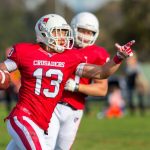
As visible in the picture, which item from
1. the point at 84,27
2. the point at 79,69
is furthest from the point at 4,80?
the point at 84,27

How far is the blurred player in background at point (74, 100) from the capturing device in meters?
8.35

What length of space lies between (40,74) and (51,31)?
464 mm

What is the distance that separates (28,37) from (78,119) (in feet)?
126

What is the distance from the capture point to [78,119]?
862 centimetres

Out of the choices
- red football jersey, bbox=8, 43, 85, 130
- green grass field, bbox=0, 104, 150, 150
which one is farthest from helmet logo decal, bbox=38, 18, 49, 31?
green grass field, bbox=0, 104, 150, 150

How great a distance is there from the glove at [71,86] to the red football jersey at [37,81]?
0.79 meters

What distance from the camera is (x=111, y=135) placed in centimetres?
1443

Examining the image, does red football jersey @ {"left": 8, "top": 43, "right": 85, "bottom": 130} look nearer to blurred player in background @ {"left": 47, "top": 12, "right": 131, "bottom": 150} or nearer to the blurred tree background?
blurred player in background @ {"left": 47, "top": 12, "right": 131, "bottom": 150}

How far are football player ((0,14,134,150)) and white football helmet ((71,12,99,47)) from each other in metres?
1.18

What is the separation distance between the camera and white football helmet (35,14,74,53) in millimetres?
7574

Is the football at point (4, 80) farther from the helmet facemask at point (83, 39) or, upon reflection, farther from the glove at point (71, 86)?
the helmet facemask at point (83, 39)

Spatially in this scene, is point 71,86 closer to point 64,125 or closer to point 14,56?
point 64,125

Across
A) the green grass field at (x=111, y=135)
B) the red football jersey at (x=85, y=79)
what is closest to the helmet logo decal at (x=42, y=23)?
the red football jersey at (x=85, y=79)

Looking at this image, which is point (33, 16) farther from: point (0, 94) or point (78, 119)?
point (78, 119)
